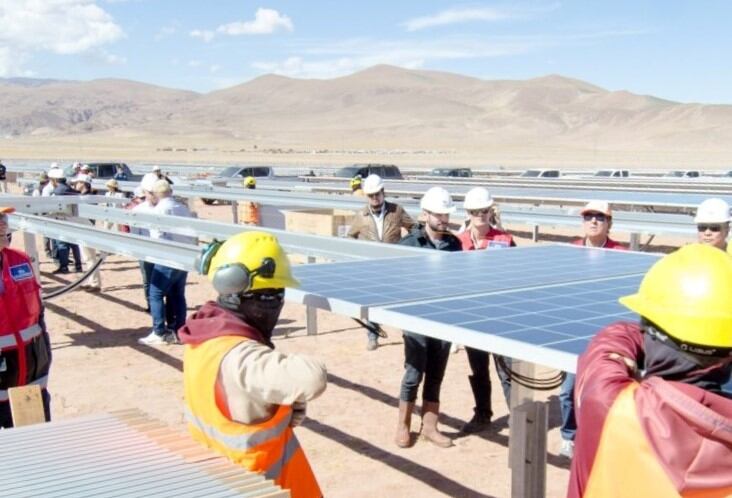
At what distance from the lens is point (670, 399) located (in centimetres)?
197

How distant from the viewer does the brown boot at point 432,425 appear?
6.59 metres

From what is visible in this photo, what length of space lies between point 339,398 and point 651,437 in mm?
6136

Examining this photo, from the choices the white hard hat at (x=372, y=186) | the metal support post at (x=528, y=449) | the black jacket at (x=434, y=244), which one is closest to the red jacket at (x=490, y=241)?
the black jacket at (x=434, y=244)

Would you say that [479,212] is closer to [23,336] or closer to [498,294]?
[498,294]

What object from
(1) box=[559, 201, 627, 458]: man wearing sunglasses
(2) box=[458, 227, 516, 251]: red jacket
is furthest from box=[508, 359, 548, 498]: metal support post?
(2) box=[458, 227, 516, 251]: red jacket

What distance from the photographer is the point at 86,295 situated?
43.7 feet

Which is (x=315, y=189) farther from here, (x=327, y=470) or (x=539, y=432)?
(x=539, y=432)

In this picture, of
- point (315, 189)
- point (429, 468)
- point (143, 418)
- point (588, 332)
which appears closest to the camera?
point (143, 418)

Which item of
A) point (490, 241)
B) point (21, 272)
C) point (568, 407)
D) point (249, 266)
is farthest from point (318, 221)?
point (249, 266)

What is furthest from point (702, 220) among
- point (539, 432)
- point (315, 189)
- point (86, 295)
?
point (315, 189)

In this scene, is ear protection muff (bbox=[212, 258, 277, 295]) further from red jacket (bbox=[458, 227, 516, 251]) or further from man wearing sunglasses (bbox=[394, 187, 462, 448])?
red jacket (bbox=[458, 227, 516, 251])

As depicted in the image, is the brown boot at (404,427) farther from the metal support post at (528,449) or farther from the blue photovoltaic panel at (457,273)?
the metal support post at (528,449)

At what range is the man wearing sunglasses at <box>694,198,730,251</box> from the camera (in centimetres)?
651

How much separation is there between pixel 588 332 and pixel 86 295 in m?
11.2
